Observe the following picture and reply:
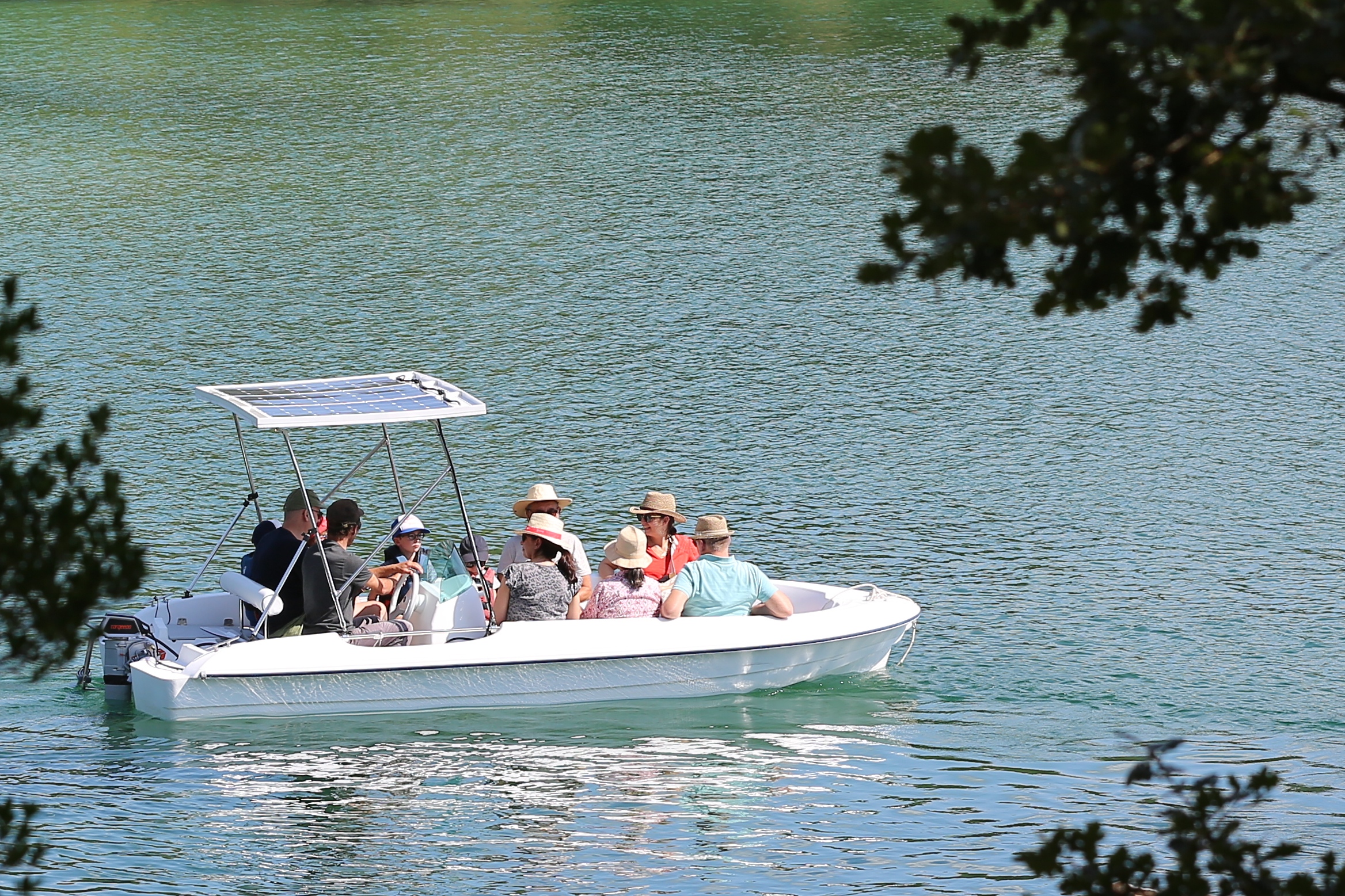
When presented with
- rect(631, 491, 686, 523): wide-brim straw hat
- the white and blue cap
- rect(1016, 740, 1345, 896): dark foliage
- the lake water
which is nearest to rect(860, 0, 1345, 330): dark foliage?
rect(1016, 740, 1345, 896): dark foliage

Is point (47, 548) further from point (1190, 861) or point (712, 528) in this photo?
point (712, 528)

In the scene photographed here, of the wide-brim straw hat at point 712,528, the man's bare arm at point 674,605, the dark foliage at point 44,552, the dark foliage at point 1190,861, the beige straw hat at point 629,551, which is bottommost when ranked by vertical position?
the man's bare arm at point 674,605

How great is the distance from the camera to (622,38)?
32906 mm

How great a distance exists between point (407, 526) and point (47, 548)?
5.83 meters

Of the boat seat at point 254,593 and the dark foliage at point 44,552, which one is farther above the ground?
the dark foliage at point 44,552

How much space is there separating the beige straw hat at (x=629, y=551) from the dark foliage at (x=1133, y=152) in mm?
6231

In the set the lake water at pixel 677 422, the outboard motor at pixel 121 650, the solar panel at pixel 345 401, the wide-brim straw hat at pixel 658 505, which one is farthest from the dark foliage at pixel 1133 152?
the outboard motor at pixel 121 650

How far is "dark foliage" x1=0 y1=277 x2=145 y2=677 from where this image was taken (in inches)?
134

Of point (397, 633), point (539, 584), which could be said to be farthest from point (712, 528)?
point (397, 633)

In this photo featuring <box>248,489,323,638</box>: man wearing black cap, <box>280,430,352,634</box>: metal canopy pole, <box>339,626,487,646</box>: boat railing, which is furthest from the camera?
<box>248,489,323,638</box>: man wearing black cap

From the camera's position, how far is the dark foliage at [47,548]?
3.39m

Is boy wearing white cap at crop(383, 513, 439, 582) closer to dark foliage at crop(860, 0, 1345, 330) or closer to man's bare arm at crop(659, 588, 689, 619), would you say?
man's bare arm at crop(659, 588, 689, 619)

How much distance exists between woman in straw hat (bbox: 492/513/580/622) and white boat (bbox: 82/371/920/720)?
118 mm

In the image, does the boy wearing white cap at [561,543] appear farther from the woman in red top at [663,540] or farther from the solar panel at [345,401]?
the solar panel at [345,401]
